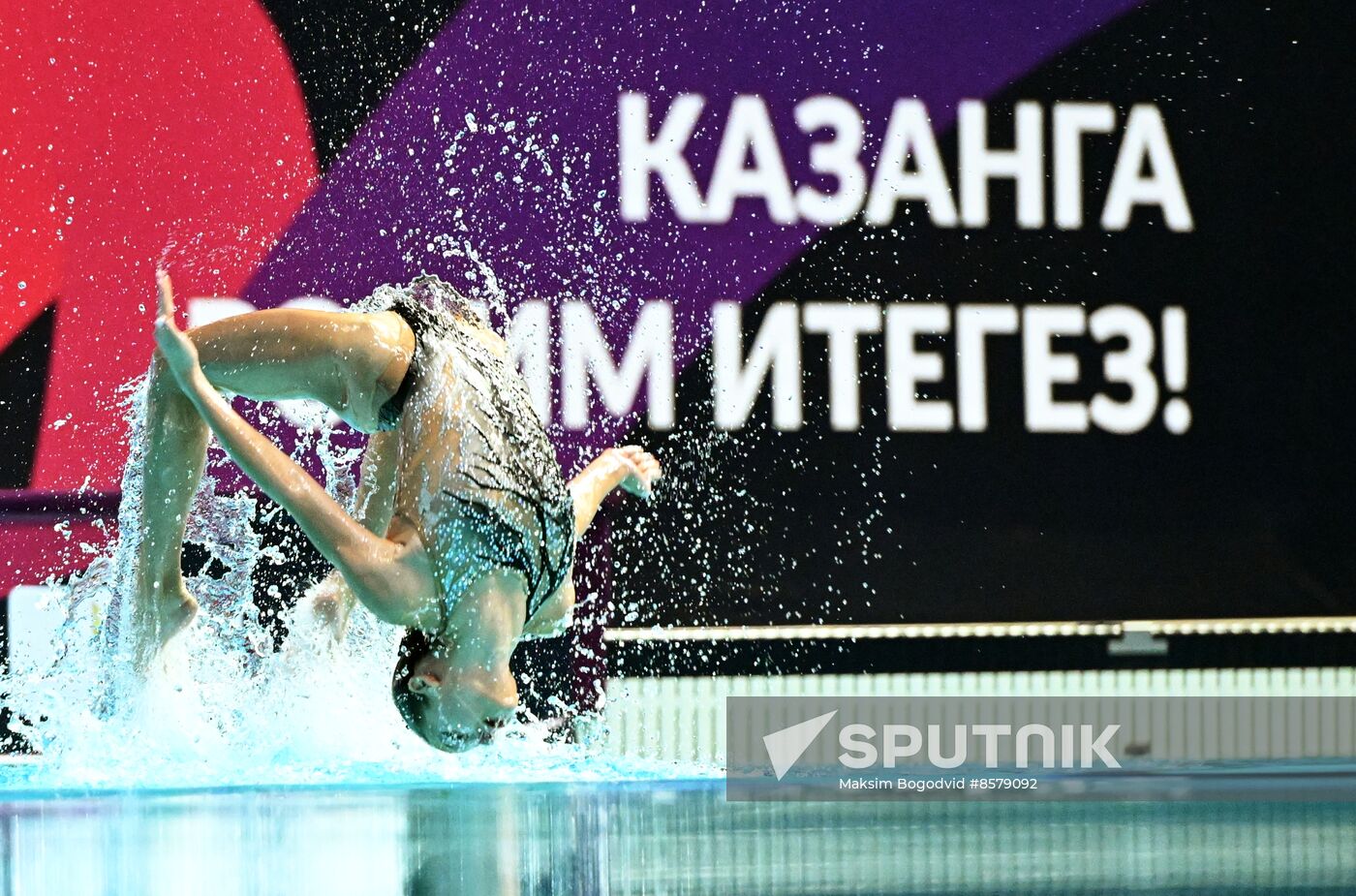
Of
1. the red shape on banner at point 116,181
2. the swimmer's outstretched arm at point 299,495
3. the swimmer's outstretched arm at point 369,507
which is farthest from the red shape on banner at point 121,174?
the swimmer's outstretched arm at point 299,495

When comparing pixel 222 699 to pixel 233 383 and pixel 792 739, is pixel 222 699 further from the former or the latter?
pixel 792 739

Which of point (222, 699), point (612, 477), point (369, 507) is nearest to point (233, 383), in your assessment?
point (369, 507)

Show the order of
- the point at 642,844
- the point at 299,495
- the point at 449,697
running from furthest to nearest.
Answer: the point at 449,697, the point at 299,495, the point at 642,844

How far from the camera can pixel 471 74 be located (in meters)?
4.08

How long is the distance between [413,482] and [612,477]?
598 mm

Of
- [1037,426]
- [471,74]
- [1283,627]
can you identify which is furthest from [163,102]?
[1283,627]

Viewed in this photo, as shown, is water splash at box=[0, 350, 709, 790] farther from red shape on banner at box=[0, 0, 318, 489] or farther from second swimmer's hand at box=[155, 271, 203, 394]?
second swimmer's hand at box=[155, 271, 203, 394]

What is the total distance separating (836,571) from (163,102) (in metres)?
2.06

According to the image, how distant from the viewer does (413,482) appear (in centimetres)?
267

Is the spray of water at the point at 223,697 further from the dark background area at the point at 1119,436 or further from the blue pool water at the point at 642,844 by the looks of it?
the dark background area at the point at 1119,436

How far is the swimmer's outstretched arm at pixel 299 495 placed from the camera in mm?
2420

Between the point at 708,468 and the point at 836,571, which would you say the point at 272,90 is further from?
the point at 836,571

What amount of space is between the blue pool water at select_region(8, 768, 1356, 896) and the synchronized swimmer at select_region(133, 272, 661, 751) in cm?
25

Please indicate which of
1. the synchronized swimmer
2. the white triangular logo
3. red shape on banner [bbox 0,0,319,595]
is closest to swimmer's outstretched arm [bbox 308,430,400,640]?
the synchronized swimmer
